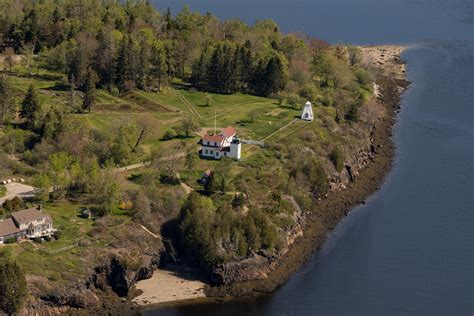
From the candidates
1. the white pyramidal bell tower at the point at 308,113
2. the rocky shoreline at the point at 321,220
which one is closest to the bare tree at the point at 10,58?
the white pyramidal bell tower at the point at 308,113

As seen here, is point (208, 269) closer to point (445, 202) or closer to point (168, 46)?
point (445, 202)

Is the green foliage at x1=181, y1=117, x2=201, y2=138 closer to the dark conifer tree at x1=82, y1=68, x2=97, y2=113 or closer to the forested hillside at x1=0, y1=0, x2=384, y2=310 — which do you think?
the forested hillside at x1=0, y1=0, x2=384, y2=310

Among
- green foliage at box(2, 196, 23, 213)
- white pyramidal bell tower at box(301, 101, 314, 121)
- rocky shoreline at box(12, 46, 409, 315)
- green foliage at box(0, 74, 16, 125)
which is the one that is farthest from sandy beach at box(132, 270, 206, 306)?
white pyramidal bell tower at box(301, 101, 314, 121)

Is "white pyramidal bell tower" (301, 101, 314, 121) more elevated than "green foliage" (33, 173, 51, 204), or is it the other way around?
"white pyramidal bell tower" (301, 101, 314, 121)

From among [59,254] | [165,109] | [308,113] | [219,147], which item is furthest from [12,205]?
[308,113]

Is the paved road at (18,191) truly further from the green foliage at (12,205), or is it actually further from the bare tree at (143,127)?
the bare tree at (143,127)

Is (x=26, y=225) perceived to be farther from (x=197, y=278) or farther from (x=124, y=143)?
(x=124, y=143)
